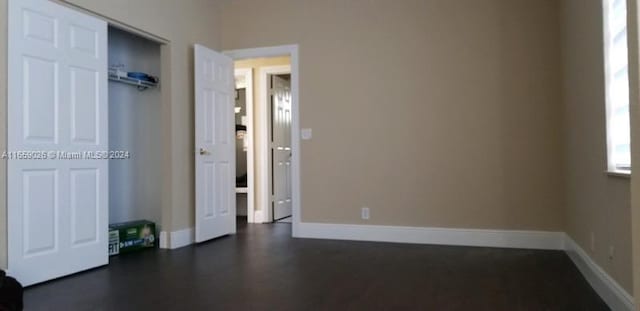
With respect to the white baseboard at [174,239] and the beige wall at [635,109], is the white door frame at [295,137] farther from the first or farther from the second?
the beige wall at [635,109]

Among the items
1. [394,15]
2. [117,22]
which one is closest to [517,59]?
[394,15]

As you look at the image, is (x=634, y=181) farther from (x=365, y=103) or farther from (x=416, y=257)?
(x=365, y=103)

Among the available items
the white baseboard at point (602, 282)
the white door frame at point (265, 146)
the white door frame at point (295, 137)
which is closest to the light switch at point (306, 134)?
the white door frame at point (295, 137)

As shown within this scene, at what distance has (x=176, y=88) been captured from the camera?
453 cm

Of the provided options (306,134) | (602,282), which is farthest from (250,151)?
(602,282)

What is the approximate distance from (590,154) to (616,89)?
0.65 meters

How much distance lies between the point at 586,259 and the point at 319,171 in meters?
2.61

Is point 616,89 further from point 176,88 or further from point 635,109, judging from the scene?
point 176,88

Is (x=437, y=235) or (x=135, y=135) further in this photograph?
(x=135, y=135)

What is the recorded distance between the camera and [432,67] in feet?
Answer: 14.7

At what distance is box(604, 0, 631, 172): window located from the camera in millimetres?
2334

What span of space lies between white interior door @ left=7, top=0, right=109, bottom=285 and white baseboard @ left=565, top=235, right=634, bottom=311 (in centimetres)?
355

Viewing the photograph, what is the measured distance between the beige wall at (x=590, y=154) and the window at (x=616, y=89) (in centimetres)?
7

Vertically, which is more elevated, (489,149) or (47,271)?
(489,149)
